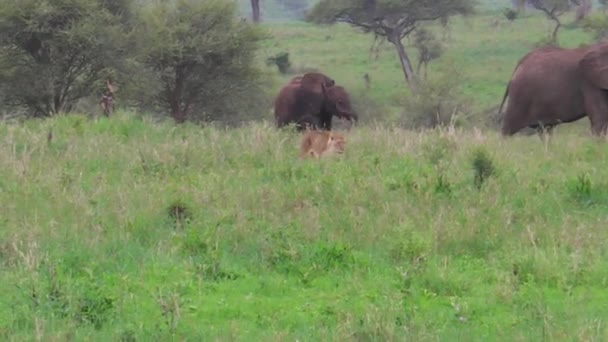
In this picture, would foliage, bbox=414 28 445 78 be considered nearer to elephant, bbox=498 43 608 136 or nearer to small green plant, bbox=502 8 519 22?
small green plant, bbox=502 8 519 22

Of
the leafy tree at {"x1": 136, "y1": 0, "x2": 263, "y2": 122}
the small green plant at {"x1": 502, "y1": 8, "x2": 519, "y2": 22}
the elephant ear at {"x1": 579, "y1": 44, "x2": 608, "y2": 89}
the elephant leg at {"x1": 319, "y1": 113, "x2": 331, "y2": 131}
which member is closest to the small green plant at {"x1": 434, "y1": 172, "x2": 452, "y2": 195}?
the elephant ear at {"x1": 579, "y1": 44, "x2": 608, "y2": 89}

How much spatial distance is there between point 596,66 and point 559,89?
73 centimetres

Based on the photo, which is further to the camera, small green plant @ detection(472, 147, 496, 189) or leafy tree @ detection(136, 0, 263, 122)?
leafy tree @ detection(136, 0, 263, 122)

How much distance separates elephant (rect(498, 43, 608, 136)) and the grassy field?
2.71 m

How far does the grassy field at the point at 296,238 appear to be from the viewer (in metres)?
6.00

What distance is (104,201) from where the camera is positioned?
8617mm

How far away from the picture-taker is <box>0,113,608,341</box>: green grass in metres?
6.00

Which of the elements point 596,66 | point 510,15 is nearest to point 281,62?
point 510,15

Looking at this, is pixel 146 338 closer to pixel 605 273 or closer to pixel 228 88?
pixel 605 273

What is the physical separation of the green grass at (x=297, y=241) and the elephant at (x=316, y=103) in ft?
18.3

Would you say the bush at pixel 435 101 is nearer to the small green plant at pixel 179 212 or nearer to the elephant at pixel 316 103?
the elephant at pixel 316 103

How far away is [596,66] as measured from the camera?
14477mm

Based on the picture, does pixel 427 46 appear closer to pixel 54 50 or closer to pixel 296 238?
pixel 54 50

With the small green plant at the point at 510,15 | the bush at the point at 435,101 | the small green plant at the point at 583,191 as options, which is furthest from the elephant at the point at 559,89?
the small green plant at the point at 510,15
